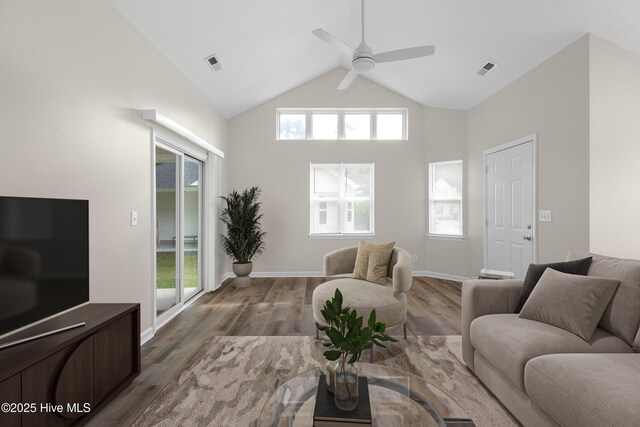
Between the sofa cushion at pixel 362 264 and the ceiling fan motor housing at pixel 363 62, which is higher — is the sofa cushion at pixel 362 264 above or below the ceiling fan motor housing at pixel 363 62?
below

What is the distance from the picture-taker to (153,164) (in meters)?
3.06

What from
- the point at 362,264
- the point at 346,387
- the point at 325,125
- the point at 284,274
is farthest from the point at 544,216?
the point at 284,274

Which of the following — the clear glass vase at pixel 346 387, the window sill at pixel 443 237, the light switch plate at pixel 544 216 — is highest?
the light switch plate at pixel 544 216

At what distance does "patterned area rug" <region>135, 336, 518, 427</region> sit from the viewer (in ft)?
5.93

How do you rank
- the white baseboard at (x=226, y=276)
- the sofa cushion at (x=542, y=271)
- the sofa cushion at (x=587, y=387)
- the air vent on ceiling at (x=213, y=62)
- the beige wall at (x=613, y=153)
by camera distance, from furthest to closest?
the white baseboard at (x=226, y=276), the air vent on ceiling at (x=213, y=62), the beige wall at (x=613, y=153), the sofa cushion at (x=542, y=271), the sofa cushion at (x=587, y=387)

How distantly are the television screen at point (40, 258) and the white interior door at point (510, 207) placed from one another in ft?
14.6

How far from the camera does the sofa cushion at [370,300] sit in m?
2.46

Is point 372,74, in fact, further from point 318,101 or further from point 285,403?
point 285,403

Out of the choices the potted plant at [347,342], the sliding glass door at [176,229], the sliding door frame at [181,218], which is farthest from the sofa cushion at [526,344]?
the sliding glass door at [176,229]

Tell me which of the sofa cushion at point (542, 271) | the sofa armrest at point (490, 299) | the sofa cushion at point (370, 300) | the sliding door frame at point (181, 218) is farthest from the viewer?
the sliding door frame at point (181, 218)

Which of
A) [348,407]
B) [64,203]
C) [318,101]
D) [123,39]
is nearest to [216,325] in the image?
[64,203]

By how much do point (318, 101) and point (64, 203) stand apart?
450 cm

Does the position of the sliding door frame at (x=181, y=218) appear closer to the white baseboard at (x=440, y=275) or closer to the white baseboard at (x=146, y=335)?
the white baseboard at (x=146, y=335)

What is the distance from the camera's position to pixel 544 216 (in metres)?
3.54
